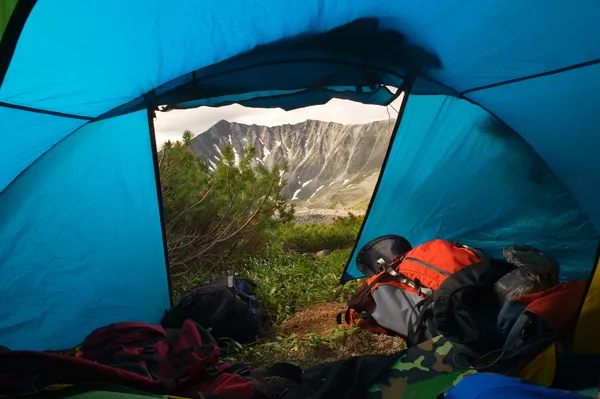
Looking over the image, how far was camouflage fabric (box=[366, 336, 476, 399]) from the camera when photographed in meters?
1.78

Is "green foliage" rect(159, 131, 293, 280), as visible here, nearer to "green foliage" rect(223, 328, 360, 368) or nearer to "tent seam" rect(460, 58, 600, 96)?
"green foliage" rect(223, 328, 360, 368)

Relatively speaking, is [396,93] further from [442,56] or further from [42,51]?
[42,51]

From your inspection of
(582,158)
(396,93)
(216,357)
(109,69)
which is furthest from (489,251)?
(109,69)

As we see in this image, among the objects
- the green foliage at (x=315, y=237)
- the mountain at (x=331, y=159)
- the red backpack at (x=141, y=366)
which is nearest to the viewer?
the red backpack at (x=141, y=366)

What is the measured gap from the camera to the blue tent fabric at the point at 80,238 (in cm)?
231

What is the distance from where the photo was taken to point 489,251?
327 cm

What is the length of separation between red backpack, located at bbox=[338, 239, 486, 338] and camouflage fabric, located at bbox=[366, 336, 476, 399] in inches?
24.4

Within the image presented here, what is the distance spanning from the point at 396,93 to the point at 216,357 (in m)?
1.64

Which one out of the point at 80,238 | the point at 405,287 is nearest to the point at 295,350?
the point at 405,287

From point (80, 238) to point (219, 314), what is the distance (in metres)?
0.78

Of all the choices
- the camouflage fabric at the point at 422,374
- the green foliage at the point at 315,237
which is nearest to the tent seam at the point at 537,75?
the camouflage fabric at the point at 422,374

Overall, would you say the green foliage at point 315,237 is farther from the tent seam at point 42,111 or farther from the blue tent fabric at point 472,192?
the tent seam at point 42,111

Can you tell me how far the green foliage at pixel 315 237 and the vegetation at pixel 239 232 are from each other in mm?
569

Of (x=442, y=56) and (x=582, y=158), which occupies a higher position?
(x=442, y=56)
